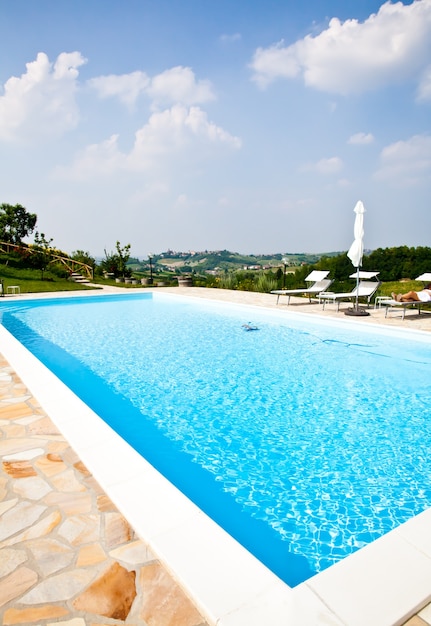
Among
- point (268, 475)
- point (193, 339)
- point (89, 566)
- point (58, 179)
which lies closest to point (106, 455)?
point (89, 566)

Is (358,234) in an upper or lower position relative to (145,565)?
upper

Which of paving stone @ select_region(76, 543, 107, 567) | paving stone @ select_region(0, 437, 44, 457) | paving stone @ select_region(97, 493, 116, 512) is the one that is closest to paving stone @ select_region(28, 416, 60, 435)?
paving stone @ select_region(0, 437, 44, 457)

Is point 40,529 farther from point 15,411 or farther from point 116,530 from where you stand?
point 15,411

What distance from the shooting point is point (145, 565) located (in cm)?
169

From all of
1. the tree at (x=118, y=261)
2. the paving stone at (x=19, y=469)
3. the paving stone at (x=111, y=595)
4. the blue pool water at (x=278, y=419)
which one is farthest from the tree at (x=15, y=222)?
the paving stone at (x=111, y=595)

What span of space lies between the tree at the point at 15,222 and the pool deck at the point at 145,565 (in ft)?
92.5

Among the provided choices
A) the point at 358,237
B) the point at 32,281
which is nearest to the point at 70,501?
the point at 358,237

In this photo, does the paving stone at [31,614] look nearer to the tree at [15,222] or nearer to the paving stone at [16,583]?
the paving stone at [16,583]

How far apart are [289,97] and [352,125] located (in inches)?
148

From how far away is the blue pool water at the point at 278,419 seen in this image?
249 cm

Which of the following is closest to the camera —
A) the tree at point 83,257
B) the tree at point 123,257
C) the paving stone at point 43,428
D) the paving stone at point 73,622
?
the paving stone at point 73,622

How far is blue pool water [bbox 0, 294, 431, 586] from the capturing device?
2492 mm

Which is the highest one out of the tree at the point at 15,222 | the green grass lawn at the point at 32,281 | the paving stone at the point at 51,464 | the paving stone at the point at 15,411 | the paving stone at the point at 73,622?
the tree at the point at 15,222

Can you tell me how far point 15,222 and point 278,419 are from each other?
3142 cm
